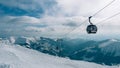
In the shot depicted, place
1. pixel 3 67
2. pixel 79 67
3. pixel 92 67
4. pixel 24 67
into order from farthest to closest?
1. pixel 92 67
2. pixel 79 67
3. pixel 24 67
4. pixel 3 67

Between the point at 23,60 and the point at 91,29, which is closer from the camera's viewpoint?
the point at 23,60

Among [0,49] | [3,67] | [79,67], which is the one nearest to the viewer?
[3,67]

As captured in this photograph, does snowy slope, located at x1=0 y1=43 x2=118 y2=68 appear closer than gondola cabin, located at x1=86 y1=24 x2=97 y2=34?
Yes

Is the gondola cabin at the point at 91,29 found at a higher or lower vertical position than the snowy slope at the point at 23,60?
higher

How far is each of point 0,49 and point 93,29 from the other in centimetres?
1528

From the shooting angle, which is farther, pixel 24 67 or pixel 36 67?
pixel 36 67

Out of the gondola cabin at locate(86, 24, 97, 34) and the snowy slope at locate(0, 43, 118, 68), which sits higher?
the gondola cabin at locate(86, 24, 97, 34)

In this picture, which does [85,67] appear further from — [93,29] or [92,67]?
[93,29]

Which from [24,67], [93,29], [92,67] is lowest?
[92,67]

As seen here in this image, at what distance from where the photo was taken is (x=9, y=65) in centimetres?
2500

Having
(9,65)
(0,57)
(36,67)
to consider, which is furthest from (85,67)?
(9,65)

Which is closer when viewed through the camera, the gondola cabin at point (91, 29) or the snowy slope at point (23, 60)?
the snowy slope at point (23, 60)

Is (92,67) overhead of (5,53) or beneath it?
beneath

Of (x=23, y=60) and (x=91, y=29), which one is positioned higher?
(x=91, y=29)
